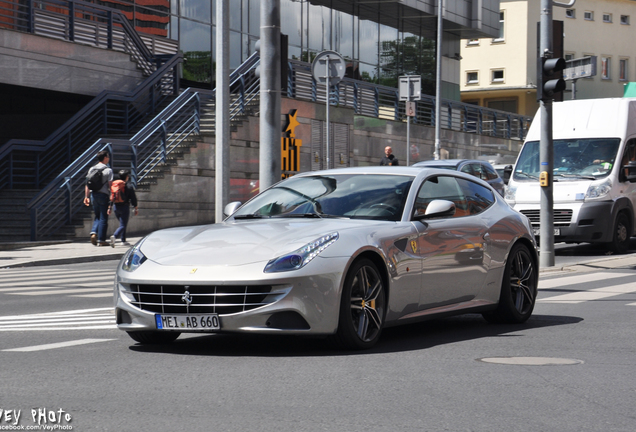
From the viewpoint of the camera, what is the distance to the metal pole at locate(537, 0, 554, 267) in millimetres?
16562

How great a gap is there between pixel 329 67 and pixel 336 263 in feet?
40.7

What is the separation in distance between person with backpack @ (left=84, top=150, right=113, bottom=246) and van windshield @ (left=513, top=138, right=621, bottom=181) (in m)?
8.30

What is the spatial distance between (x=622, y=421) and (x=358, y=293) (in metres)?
2.69

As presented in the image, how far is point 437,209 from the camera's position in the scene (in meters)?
8.49

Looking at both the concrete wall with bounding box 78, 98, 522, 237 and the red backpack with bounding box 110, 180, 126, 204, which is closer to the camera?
the red backpack with bounding box 110, 180, 126, 204

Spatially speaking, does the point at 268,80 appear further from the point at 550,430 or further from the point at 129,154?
the point at 129,154

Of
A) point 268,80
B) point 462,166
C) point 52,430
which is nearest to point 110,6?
point 462,166

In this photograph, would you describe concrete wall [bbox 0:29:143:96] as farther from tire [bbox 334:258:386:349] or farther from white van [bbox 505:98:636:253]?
tire [bbox 334:258:386:349]

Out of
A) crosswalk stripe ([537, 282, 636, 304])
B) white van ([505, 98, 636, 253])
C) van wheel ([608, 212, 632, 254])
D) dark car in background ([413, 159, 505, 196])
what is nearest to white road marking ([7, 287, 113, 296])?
crosswalk stripe ([537, 282, 636, 304])

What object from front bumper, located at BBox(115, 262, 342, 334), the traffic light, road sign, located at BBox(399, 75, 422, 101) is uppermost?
road sign, located at BBox(399, 75, 422, 101)

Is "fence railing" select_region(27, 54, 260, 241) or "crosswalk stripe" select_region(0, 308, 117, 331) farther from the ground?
"fence railing" select_region(27, 54, 260, 241)

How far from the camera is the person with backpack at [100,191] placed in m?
22.4

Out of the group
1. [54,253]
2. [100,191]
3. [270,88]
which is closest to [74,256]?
[54,253]

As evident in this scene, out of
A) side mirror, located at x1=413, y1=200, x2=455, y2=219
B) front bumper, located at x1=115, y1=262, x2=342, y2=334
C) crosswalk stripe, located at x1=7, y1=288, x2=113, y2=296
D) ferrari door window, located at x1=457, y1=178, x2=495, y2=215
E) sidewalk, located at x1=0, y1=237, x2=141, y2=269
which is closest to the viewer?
front bumper, located at x1=115, y1=262, x2=342, y2=334
